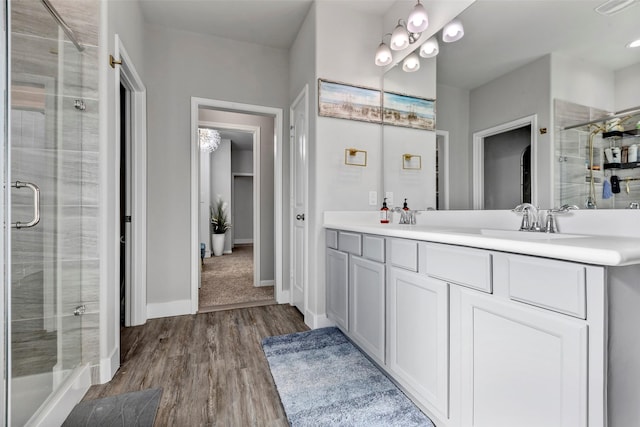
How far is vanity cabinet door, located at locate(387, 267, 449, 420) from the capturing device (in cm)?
121

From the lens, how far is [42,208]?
146cm

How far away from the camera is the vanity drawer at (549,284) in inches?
30.8

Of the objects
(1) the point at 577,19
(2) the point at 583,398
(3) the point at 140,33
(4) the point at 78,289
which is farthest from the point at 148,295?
(1) the point at 577,19

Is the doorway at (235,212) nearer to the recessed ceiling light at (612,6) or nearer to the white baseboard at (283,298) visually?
the white baseboard at (283,298)

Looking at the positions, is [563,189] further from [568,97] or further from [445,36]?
[445,36]

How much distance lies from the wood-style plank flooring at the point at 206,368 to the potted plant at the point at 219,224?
152 inches

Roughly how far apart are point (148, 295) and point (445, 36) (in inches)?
125

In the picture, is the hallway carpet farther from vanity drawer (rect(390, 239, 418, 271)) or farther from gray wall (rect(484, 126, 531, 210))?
gray wall (rect(484, 126, 531, 210))

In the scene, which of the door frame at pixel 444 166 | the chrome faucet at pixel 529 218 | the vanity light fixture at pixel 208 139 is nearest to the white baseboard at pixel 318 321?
the door frame at pixel 444 166

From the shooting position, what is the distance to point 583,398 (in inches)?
30.3

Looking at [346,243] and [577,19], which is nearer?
[577,19]

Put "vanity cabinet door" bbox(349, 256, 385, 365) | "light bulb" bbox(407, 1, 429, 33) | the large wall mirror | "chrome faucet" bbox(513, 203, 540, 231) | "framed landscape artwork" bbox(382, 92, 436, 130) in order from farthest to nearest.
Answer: "framed landscape artwork" bbox(382, 92, 436, 130)
"light bulb" bbox(407, 1, 429, 33)
"vanity cabinet door" bbox(349, 256, 385, 365)
"chrome faucet" bbox(513, 203, 540, 231)
the large wall mirror

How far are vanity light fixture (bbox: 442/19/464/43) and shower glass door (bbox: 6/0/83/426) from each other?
2235mm

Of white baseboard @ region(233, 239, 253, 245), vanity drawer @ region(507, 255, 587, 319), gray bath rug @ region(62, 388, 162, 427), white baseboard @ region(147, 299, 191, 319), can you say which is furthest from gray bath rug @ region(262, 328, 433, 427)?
white baseboard @ region(233, 239, 253, 245)
